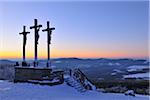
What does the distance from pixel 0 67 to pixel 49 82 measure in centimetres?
1394

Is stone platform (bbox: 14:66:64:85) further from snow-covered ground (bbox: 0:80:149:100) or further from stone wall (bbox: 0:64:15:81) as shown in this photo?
stone wall (bbox: 0:64:15:81)

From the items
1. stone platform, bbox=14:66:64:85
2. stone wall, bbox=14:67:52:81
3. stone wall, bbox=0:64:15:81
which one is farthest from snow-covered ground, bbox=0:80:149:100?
stone wall, bbox=0:64:15:81

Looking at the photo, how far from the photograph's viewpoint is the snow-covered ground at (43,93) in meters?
18.5

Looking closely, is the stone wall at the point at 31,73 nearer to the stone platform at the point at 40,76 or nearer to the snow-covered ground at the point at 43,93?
the stone platform at the point at 40,76

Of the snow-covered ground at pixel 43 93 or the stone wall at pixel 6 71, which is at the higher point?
the stone wall at pixel 6 71

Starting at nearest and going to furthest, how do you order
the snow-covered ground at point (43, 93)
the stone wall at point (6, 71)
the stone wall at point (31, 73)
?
the snow-covered ground at point (43, 93)
the stone wall at point (31, 73)
the stone wall at point (6, 71)

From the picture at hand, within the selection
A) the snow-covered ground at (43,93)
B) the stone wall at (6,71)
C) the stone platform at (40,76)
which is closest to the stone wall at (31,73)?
the stone platform at (40,76)

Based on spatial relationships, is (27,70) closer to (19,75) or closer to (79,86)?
(19,75)

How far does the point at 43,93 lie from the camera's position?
19.5m

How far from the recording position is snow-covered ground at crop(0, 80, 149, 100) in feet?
60.6

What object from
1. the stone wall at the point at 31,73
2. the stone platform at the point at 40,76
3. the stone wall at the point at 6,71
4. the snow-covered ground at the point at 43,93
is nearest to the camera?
the snow-covered ground at the point at 43,93

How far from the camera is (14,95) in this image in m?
18.8

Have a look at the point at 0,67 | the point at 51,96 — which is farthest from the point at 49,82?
the point at 0,67

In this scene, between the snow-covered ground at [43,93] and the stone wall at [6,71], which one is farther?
the stone wall at [6,71]
